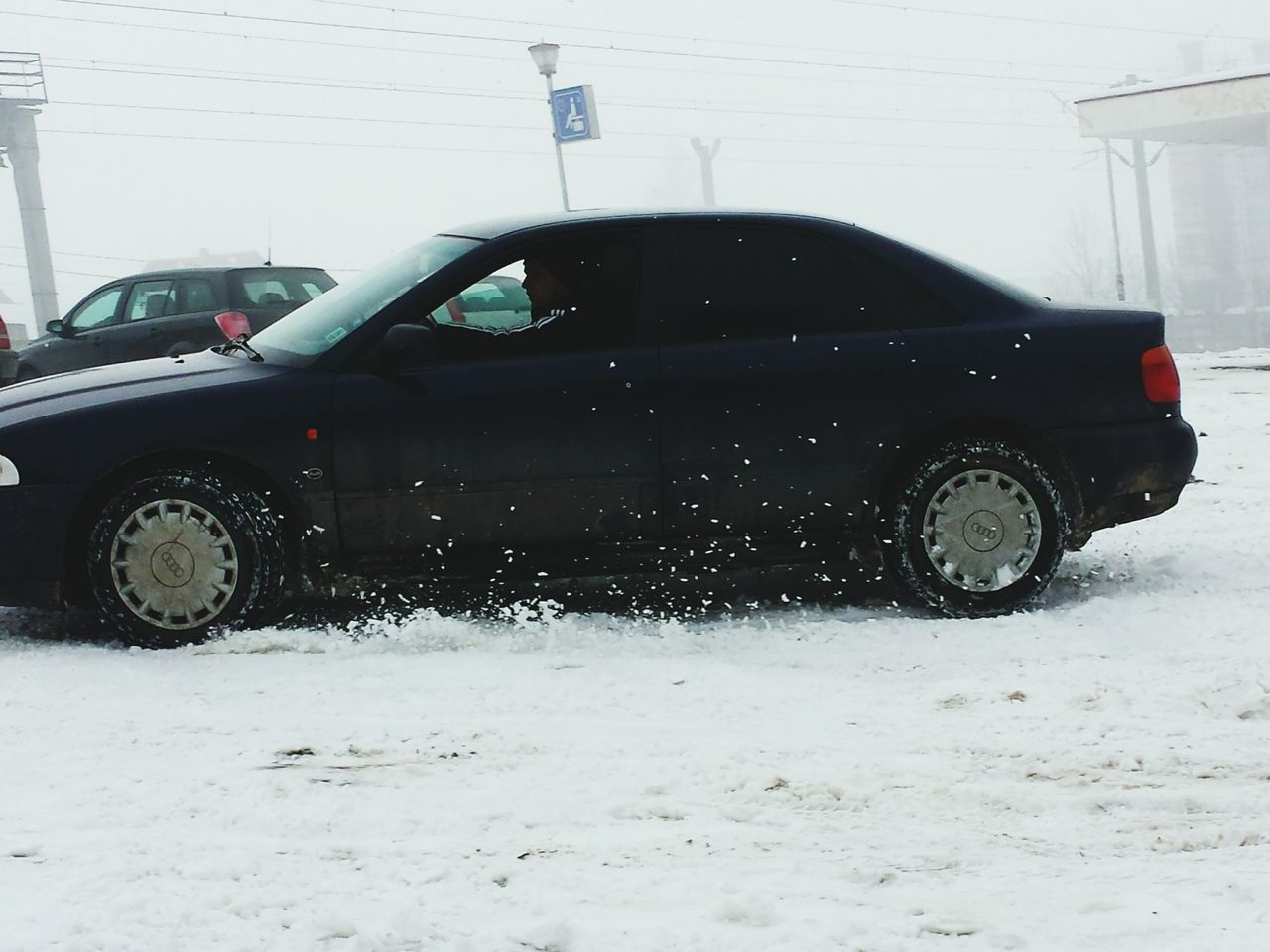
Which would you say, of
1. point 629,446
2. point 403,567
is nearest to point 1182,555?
point 629,446

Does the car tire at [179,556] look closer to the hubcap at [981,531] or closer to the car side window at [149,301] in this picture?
the hubcap at [981,531]

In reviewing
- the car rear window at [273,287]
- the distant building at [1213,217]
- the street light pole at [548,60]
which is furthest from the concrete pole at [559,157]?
the distant building at [1213,217]

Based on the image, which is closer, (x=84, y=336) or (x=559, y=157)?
(x=84, y=336)

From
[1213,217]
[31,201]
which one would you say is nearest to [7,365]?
[31,201]

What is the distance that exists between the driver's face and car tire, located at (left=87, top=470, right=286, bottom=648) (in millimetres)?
1227

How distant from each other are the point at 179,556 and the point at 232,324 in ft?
31.1

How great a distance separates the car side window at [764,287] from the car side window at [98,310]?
444 inches

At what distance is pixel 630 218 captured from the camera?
218 inches

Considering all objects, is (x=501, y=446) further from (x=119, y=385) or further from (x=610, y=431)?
(x=119, y=385)

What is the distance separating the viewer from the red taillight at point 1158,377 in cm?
555

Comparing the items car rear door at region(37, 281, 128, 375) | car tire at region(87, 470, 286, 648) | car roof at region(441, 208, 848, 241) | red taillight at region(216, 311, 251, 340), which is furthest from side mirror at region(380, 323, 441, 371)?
car rear door at region(37, 281, 128, 375)

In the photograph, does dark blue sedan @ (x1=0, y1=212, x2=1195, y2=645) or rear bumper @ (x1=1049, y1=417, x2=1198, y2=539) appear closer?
dark blue sedan @ (x1=0, y1=212, x2=1195, y2=645)

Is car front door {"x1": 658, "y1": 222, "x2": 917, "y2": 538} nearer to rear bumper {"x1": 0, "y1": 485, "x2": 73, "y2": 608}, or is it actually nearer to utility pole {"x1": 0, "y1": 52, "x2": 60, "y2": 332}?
rear bumper {"x1": 0, "y1": 485, "x2": 73, "y2": 608}

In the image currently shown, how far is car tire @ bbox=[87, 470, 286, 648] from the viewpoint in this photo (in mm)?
5086
